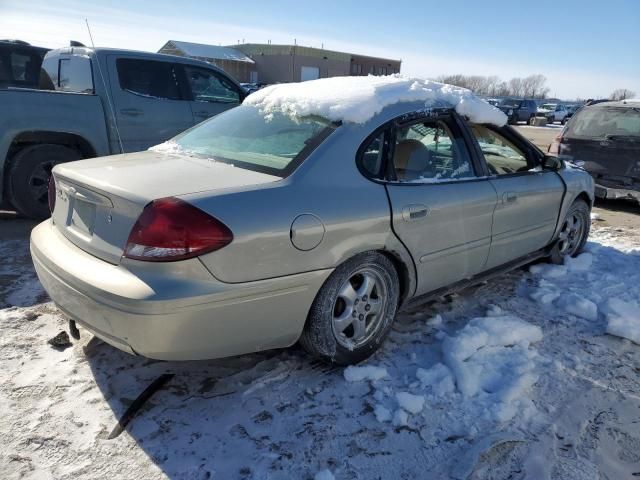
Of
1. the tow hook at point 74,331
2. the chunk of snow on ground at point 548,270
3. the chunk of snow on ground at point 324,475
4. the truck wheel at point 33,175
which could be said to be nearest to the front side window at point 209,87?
the truck wheel at point 33,175

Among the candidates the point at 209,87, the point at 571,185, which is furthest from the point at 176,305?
the point at 209,87

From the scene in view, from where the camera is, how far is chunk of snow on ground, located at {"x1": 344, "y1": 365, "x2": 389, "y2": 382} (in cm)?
286

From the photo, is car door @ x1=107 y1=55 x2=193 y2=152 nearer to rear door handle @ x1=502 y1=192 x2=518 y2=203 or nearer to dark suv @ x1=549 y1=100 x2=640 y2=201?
rear door handle @ x1=502 y1=192 x2=518 y2=203

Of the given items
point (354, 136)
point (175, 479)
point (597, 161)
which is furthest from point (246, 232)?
point (597, 161)

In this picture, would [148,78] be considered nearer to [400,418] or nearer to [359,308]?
[359,308]

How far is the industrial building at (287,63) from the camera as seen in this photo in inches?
1999

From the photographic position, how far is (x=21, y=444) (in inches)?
90.4

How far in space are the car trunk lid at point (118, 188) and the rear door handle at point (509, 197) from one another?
189cm

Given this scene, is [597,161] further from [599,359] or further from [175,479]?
[175,479]

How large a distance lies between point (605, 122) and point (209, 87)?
5.80 m

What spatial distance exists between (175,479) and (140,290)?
31.5 inches

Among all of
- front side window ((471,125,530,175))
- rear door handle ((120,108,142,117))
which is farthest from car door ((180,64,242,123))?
front side window ((471,125,530,175))

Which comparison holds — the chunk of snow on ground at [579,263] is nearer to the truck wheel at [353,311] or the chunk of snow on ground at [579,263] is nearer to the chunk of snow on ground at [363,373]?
the truck wheel at [353,311]

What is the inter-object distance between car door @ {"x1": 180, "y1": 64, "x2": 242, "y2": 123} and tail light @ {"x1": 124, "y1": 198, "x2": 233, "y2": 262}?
441 centimetres
